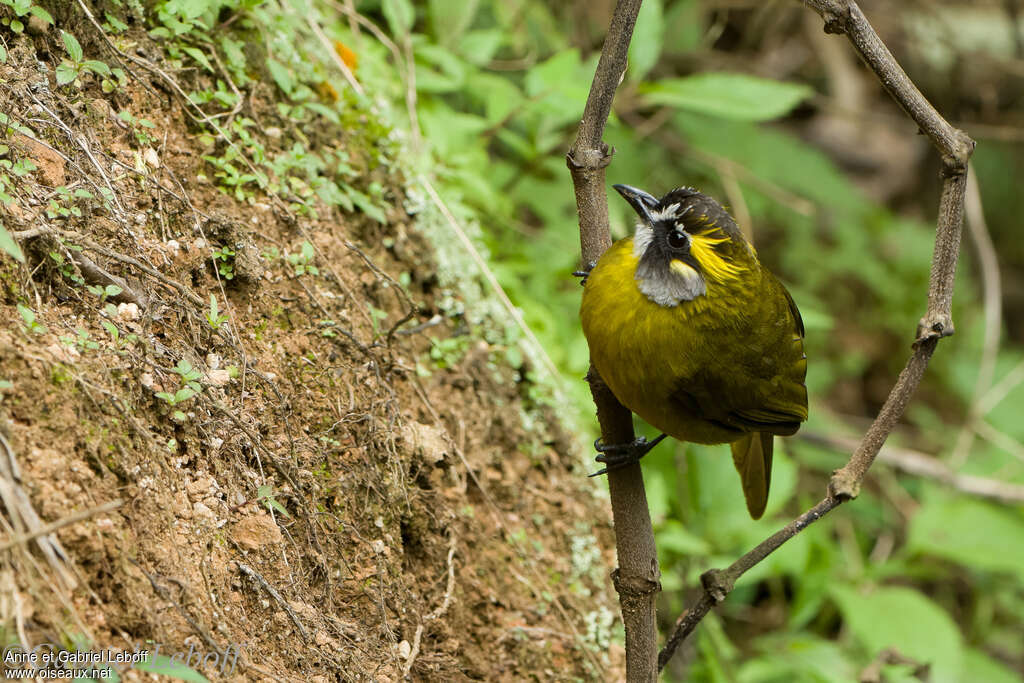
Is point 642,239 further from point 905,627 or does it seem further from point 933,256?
point 905,627

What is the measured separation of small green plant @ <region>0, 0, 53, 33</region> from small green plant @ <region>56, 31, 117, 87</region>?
0.20ft

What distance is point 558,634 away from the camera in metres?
2.77

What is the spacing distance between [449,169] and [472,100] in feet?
3.38

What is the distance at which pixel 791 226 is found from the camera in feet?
23.3

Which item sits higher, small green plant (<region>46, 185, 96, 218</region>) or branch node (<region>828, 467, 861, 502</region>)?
branch node (<region>828, 467, 861, 502</region>)

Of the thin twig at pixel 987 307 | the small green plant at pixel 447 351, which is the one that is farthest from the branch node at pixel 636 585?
the thin twig at pixel 987 307

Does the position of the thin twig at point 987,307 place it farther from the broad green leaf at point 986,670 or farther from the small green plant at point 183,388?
the small green plant at point 183,388

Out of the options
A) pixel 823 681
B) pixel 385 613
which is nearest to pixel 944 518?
pixel 823 681

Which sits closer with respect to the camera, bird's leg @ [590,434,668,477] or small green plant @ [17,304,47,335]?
small green plant @ [17,304,47,335]

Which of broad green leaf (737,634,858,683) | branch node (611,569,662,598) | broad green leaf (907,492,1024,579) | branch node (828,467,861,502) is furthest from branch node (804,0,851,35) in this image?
broad green leaf (907,492,1024,579)

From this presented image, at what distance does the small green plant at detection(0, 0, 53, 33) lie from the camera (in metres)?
2.22

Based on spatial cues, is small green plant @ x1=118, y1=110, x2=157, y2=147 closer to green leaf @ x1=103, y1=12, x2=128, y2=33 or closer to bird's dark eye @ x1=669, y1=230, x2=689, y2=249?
green leaf @ x1=103, y1=12, x2=128, y2=33

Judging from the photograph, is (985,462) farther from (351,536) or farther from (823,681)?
(351,536)

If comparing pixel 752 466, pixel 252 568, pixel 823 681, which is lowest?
pixel 252 568
